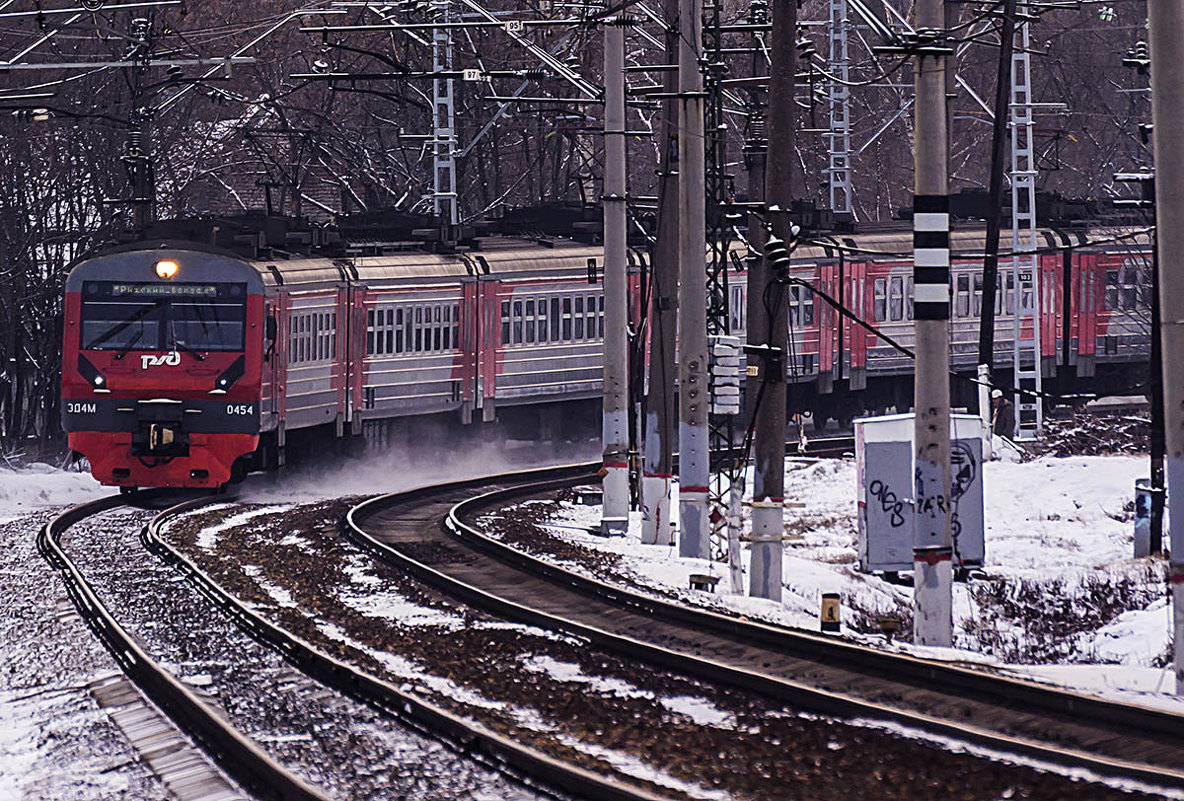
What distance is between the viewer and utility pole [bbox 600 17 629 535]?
21.4 m

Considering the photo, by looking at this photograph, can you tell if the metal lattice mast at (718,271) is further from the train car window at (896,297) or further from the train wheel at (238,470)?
the train car window at (896,297)

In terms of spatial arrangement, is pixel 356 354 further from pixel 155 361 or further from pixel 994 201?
pixel 994 201

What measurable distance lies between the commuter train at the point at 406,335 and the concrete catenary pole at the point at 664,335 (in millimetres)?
963

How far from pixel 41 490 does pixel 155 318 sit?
4.22 metres

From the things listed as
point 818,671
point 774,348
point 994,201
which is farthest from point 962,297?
point 818,671

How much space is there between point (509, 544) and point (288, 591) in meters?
4.29

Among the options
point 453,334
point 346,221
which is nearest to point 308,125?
point 346,221

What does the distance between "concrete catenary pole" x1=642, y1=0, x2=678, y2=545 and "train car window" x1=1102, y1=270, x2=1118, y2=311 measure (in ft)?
62.2

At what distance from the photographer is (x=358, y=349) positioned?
29016 millimetres

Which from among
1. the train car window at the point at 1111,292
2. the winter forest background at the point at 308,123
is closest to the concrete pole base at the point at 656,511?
the winter forest background at the point at 308,123

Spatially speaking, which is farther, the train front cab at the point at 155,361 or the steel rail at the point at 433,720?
the train front cab at the point at 155,361

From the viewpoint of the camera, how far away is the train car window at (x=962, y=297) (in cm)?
3778

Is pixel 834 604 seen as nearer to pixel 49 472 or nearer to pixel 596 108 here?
pixel 49 472

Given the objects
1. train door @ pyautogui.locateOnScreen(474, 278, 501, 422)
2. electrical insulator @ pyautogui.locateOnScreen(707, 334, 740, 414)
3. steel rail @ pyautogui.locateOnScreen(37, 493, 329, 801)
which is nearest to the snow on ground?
train door @ pyautogui.locateOnScreen(474, 278, 501, 422)
